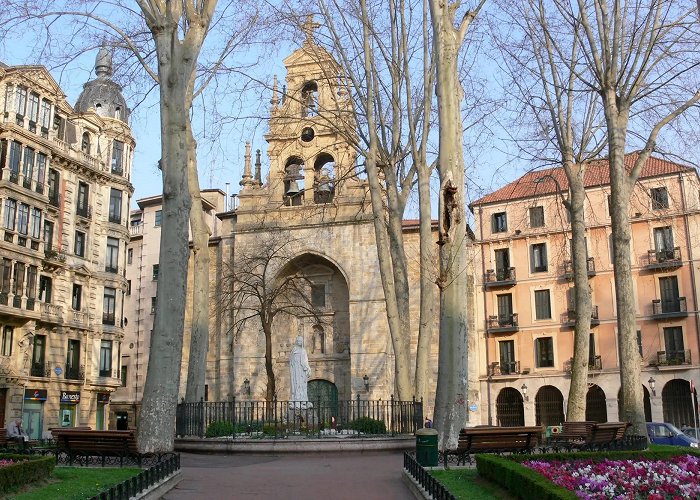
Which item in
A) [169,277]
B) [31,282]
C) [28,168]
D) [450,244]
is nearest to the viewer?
[169,277]

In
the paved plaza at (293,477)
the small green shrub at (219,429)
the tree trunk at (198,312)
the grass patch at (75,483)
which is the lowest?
the paved plaza at (293,477)

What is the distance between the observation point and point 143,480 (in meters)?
9.77

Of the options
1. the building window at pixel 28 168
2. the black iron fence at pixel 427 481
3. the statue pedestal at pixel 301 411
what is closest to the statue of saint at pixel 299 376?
the statue pedestal at pixel 301 411

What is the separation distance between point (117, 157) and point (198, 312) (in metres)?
25.4

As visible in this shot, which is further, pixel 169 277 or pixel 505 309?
pixel 505 309

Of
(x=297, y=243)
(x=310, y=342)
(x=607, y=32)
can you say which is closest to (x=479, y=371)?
(x=310, y=342)

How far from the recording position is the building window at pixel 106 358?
39.2 metres

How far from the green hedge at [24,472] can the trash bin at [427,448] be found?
19.4 feet

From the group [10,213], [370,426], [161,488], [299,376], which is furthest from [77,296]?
[161,488]

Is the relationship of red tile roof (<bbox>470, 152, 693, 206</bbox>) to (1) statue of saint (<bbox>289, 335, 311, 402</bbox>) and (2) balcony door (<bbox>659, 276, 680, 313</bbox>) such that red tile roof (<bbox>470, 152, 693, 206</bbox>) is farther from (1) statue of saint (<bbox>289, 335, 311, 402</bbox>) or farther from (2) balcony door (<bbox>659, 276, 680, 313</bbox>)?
(1) statue of saint (<bbox>289, 335, 311, 402</bbox>)

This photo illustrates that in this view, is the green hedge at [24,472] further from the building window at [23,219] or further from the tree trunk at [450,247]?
the building window at [23,219]

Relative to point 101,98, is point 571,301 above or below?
below

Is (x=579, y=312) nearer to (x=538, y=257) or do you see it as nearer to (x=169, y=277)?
(x=169, y=277)

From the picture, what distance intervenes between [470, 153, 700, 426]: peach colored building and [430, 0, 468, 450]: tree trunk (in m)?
23.7
